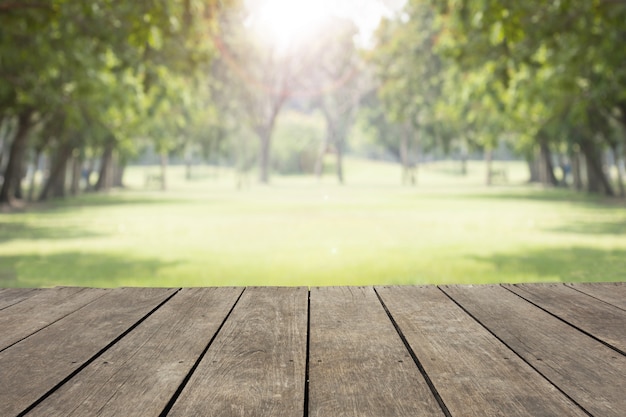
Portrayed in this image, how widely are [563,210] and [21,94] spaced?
15.5 metres

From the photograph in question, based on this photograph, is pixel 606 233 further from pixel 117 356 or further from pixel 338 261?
pixel 117 356

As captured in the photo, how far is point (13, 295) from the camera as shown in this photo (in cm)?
441

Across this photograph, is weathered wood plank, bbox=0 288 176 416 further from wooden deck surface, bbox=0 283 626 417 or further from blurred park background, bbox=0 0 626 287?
blurred park background, bbox=0 0 626 287

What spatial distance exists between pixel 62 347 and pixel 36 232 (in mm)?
12569

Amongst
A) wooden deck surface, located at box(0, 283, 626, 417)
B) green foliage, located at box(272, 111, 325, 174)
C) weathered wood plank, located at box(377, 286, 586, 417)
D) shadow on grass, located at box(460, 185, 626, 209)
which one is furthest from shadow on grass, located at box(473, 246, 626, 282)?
green foliage, located at box(272, 111, 325, 174)

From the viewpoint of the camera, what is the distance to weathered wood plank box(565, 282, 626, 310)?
163 inches

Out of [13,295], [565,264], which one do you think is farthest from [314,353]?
[565,264]

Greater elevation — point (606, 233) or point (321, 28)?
point (321, 28)

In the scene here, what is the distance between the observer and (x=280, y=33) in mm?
50406

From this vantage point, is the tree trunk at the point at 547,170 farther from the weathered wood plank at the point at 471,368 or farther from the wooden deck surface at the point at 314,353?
the weathered wood plank at the point at 471,368

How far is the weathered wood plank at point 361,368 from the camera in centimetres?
234

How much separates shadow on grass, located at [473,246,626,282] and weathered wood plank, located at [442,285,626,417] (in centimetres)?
411

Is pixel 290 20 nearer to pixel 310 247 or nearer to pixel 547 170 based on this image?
pixel 547 170

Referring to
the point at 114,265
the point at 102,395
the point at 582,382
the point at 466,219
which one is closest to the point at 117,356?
the point at 102,395
